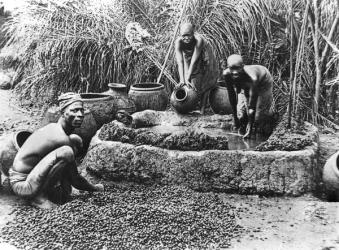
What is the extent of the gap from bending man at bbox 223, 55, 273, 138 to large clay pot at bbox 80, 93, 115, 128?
159cm

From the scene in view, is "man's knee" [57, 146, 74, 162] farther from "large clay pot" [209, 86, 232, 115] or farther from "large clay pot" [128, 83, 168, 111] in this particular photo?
"large clay pot" [209, 86, 232, 115]

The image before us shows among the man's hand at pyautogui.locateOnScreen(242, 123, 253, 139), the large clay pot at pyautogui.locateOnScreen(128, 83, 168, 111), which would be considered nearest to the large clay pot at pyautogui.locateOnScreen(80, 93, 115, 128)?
the large clay pot at pyautogui.locateOnScreen(128, 83, 168, 111)

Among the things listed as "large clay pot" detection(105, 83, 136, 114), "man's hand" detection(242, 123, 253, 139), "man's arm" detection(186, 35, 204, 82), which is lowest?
"man's hand" detection(242, 123, 253, 139)

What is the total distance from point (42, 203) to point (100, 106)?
1996mm

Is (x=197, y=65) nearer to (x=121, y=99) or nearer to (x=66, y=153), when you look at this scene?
(x=121, y=99)

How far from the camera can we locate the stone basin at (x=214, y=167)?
407cm

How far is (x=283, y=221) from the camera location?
363 centimetres

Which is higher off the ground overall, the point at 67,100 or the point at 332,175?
the point at 67,100

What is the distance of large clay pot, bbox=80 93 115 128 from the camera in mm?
5504

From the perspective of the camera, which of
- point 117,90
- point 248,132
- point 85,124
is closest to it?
point 248,132

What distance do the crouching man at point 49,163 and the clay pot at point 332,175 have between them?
215 centimetres

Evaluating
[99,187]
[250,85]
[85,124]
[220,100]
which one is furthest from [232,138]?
[85,124]

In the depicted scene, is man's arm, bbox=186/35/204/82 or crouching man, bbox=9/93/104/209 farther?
man's arm, bbox=186/35/204/82

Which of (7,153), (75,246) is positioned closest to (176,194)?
(75,246)
